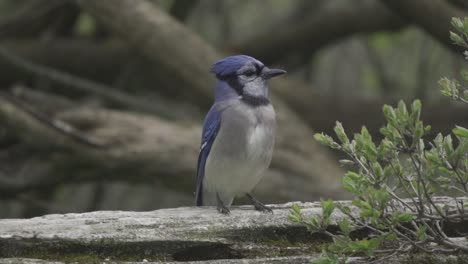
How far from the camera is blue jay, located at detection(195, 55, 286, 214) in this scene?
4.86m

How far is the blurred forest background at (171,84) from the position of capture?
716 cm

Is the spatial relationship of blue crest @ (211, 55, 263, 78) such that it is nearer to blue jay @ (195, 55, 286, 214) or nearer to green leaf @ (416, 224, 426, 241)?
blue jay @ (195, 55, 286, 214)

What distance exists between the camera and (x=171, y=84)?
8.92 metres

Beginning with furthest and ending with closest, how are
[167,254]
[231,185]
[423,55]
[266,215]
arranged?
[423,55] → [231,185] → [266,215] → [167,254]

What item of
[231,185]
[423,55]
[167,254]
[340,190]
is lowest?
[167,254]

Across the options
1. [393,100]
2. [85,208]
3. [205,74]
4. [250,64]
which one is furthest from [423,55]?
[250,64]

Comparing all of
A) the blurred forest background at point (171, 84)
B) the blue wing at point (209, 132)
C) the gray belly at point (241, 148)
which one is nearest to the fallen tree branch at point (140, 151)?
the blurred forest background at point (171, 84)

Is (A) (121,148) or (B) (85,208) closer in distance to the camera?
(A) (121,148)

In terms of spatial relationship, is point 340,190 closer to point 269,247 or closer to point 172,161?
point 172,161

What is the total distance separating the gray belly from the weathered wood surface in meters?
0.99

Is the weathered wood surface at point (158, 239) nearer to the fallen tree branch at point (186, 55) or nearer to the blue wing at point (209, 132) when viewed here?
the blue wing at point (209, 132)

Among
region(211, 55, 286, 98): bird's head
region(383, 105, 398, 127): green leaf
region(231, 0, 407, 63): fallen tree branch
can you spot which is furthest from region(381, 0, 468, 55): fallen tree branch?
region(383, 105, 398, 127): green leaf

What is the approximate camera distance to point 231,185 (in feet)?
16.3

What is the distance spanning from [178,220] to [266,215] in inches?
14.1
